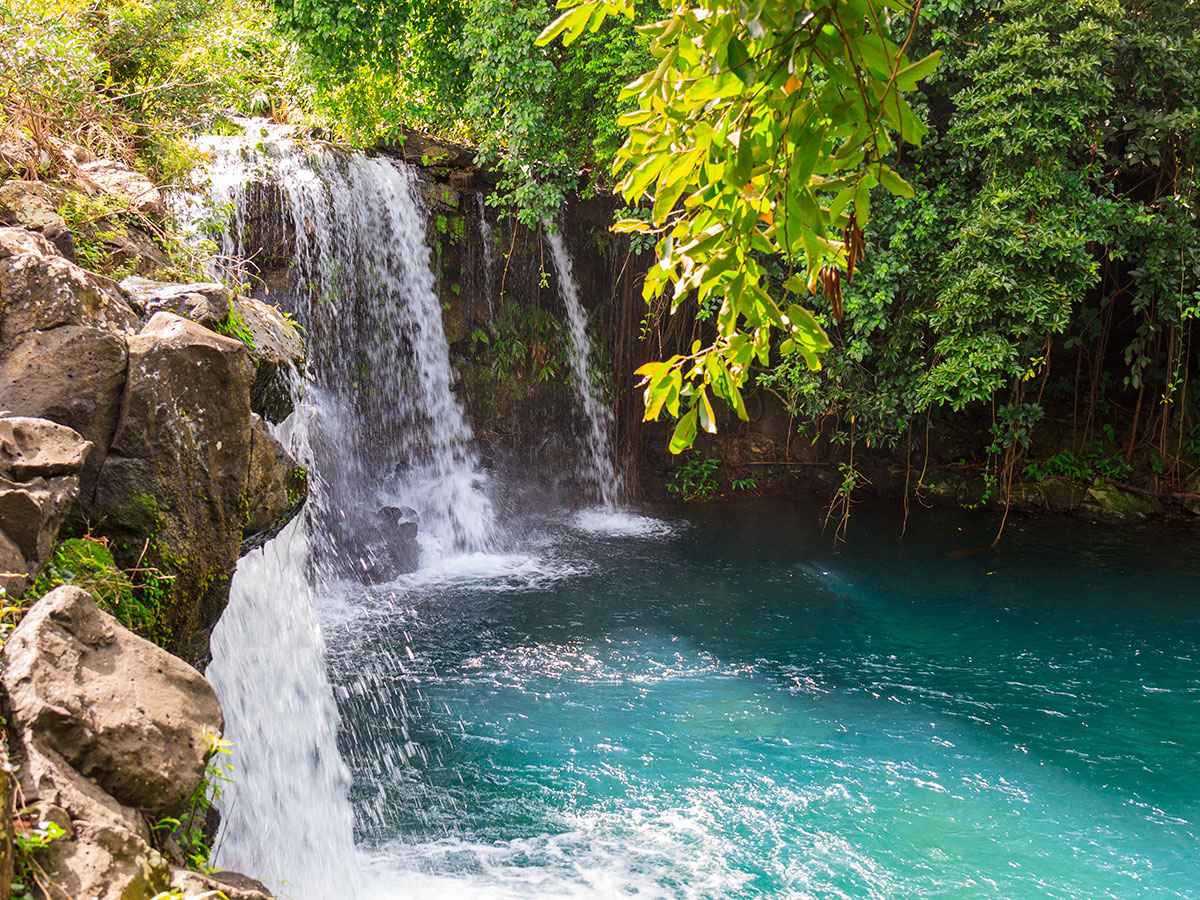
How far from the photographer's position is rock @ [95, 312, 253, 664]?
332cm

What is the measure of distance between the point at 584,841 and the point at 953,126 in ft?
20.8

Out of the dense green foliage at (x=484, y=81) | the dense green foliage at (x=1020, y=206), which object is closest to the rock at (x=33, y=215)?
the dense green foliage at (x=484, y=81)

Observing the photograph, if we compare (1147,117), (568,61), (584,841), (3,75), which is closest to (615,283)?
(568,61)

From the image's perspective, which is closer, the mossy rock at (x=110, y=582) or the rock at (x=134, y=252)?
the mossy rock at (x=110, y=582)

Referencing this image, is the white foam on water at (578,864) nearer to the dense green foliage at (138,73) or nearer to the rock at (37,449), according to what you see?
the rock at (37,449)

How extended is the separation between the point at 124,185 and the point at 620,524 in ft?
20.0

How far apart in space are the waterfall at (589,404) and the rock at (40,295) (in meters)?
7.55

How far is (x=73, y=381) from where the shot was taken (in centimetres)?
323

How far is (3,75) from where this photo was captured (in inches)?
210

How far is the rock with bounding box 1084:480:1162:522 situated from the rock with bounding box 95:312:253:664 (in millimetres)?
9326

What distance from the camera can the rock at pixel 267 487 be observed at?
12.5 feet

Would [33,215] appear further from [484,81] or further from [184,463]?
[484,81]

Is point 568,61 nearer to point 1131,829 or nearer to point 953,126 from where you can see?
point 953,126

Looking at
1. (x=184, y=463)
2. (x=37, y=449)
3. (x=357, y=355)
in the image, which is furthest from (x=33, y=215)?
(x=357, y=355)
